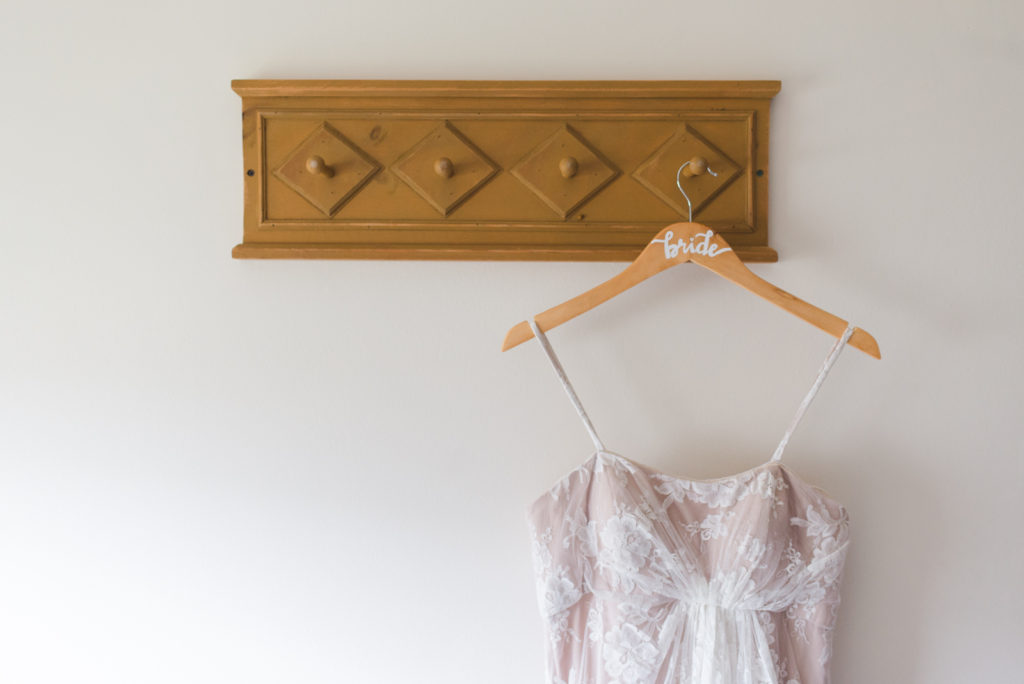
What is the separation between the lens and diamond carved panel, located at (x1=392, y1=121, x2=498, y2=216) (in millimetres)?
1162

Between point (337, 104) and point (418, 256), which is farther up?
point (337, 104)

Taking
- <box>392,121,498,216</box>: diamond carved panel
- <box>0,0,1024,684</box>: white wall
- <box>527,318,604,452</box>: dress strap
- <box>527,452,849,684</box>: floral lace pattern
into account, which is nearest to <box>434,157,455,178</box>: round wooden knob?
<box>392,121,498,216</box>: diamond carved panel

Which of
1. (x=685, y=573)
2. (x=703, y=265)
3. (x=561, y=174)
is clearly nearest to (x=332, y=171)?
(x=561, y=174)

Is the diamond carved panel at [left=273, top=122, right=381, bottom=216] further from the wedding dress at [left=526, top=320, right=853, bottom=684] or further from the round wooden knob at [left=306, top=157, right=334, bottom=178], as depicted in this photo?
the wedding dress at [left=526, top=320, right=853, bottom=684]

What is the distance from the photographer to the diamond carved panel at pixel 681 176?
3.79 ft

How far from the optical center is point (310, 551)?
1190 mm

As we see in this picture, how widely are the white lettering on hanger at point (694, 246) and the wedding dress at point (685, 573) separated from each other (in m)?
0.25

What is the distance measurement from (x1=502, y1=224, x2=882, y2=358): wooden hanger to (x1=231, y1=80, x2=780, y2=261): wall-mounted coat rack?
4.6 inches

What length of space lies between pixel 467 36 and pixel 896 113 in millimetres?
804

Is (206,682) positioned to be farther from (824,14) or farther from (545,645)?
(824,14)

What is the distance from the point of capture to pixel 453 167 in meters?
1.16

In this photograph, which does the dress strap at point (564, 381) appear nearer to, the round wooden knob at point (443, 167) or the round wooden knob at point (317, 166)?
the round wooden knob at point (443, 167)

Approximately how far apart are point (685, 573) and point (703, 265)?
0.49 metres

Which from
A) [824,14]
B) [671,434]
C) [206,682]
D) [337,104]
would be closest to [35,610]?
[206,682]
